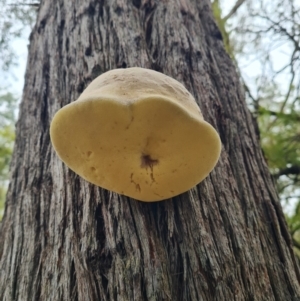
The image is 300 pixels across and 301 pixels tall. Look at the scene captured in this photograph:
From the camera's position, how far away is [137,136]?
58.4 inches

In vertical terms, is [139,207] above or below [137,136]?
below

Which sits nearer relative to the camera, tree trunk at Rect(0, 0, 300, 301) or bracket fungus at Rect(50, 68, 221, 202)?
bracket fungus at Rect(50, 68, 221, 202)

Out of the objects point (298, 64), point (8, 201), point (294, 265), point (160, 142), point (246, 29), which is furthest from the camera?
point (246, 29)

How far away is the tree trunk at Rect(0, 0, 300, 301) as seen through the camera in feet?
5.42

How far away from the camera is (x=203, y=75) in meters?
2.57

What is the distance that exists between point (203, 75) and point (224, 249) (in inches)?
54.2

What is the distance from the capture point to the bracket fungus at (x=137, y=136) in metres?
1.36

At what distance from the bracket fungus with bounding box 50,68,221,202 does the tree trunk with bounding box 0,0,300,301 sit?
0.22 m

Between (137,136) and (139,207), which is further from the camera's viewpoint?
(139,207)

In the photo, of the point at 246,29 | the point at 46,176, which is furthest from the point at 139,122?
the point at 246,29

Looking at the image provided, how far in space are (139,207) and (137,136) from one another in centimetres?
52

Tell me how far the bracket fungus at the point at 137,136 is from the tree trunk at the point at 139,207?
22 cm

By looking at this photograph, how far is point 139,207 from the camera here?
1.85 meters

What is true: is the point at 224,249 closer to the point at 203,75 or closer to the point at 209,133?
the point at 209,133
